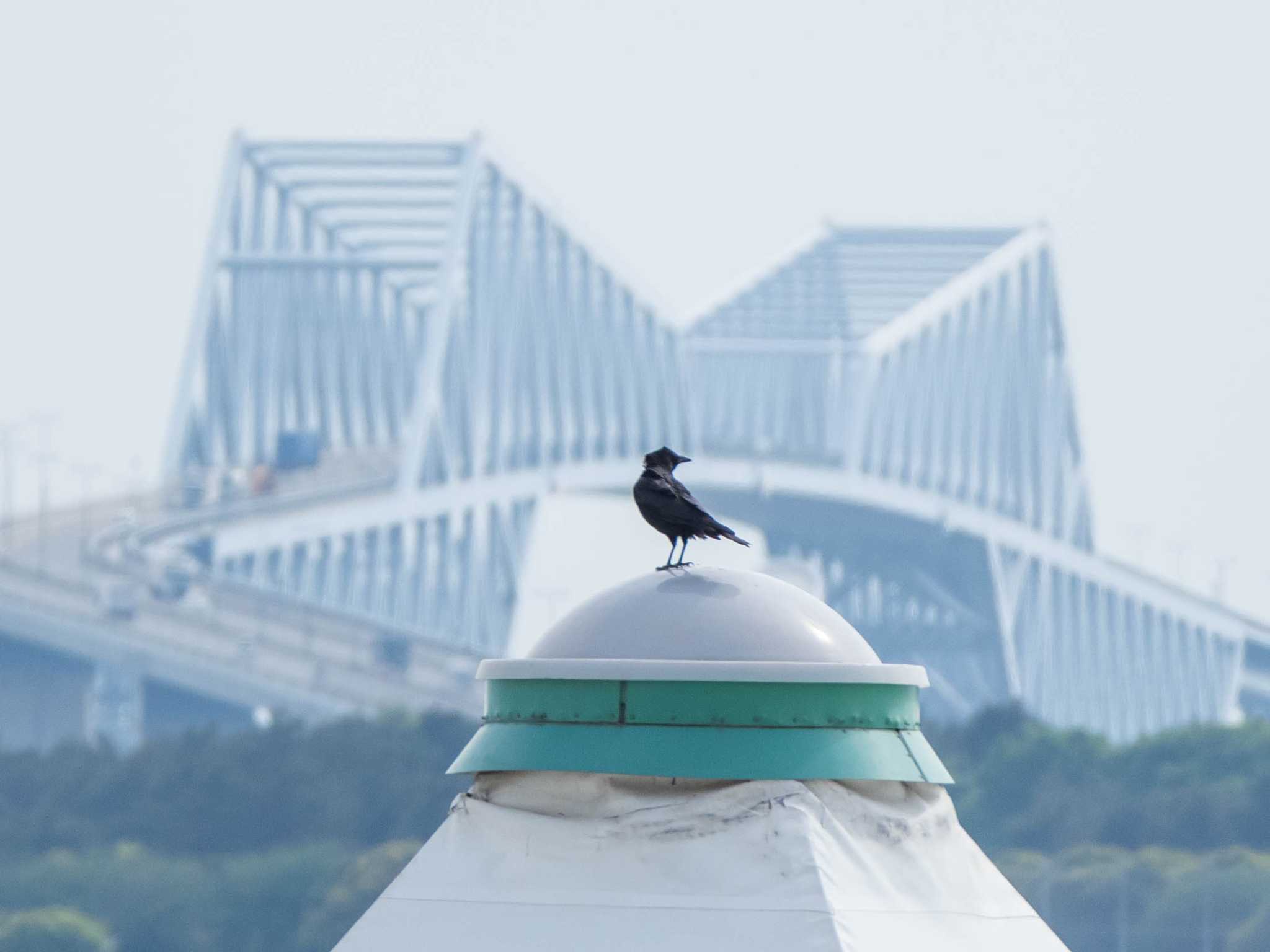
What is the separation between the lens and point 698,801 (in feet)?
17.2

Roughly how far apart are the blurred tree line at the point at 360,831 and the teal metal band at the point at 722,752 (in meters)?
56.6

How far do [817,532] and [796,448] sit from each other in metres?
3.46

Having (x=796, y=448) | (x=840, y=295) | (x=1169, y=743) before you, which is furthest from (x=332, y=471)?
(x=1169, y=743)

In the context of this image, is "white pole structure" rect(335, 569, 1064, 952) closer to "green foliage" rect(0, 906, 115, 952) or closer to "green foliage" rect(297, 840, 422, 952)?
"green foliage" rect(297, 840, 422, 952)

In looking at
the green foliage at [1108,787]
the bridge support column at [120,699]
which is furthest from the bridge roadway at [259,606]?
the green foliage at [1108,787]

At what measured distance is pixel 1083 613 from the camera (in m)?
142

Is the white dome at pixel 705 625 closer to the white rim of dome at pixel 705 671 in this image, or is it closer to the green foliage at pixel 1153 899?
the white rim of dome at pixel 705 671

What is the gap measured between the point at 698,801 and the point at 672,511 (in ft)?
2.01

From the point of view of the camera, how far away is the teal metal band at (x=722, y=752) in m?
5.21

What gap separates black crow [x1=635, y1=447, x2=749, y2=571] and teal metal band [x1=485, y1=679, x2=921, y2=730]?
43 cm

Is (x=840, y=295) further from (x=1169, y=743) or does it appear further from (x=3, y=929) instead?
(x=3, y=929)

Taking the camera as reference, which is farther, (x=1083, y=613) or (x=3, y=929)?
(x=1083, y=613)

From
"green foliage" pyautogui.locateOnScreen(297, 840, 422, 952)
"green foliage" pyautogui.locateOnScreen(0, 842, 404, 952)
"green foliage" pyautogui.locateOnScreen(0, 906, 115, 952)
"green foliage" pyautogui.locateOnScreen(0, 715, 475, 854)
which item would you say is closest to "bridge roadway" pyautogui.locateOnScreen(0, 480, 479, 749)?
"green foliage" pyautogui.locateOnScreen(0, 715, 475, 854)

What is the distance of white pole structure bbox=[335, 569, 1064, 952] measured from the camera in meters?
5.16
